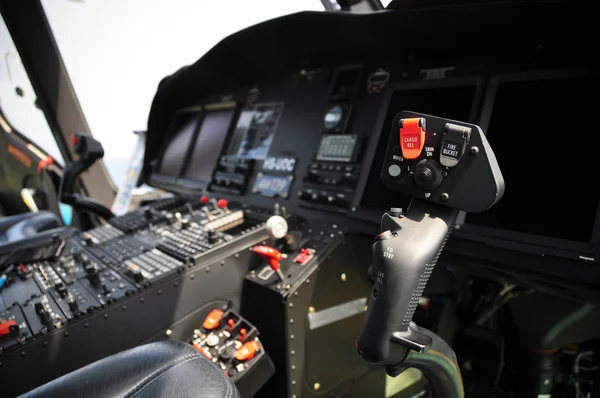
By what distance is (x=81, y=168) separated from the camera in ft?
8.17

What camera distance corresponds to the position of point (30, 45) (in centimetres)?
344

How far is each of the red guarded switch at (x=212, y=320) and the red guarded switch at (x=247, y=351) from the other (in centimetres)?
13

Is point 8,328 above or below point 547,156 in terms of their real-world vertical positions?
below

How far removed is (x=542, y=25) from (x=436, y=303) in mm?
1212

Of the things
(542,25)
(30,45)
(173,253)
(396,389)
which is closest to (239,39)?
(173,253)

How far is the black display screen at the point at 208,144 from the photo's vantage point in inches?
94.3

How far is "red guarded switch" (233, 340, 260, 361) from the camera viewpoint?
1.14 metres

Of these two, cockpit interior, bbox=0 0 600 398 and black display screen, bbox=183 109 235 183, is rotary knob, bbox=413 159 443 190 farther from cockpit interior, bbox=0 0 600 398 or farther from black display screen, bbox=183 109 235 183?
black display screen, bbox=183 109 235 183

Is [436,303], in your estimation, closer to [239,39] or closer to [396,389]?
[396,389]

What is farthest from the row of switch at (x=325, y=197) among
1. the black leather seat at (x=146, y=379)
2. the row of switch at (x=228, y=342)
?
the black leather seat at (x=146, y=379)

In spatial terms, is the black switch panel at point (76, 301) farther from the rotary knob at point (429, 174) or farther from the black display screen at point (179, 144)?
the black display screen at point (179, 144)

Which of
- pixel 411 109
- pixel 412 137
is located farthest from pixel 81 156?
pixel 412 137

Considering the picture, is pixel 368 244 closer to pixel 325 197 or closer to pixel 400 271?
pixel 325 197

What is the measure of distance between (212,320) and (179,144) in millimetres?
1989
